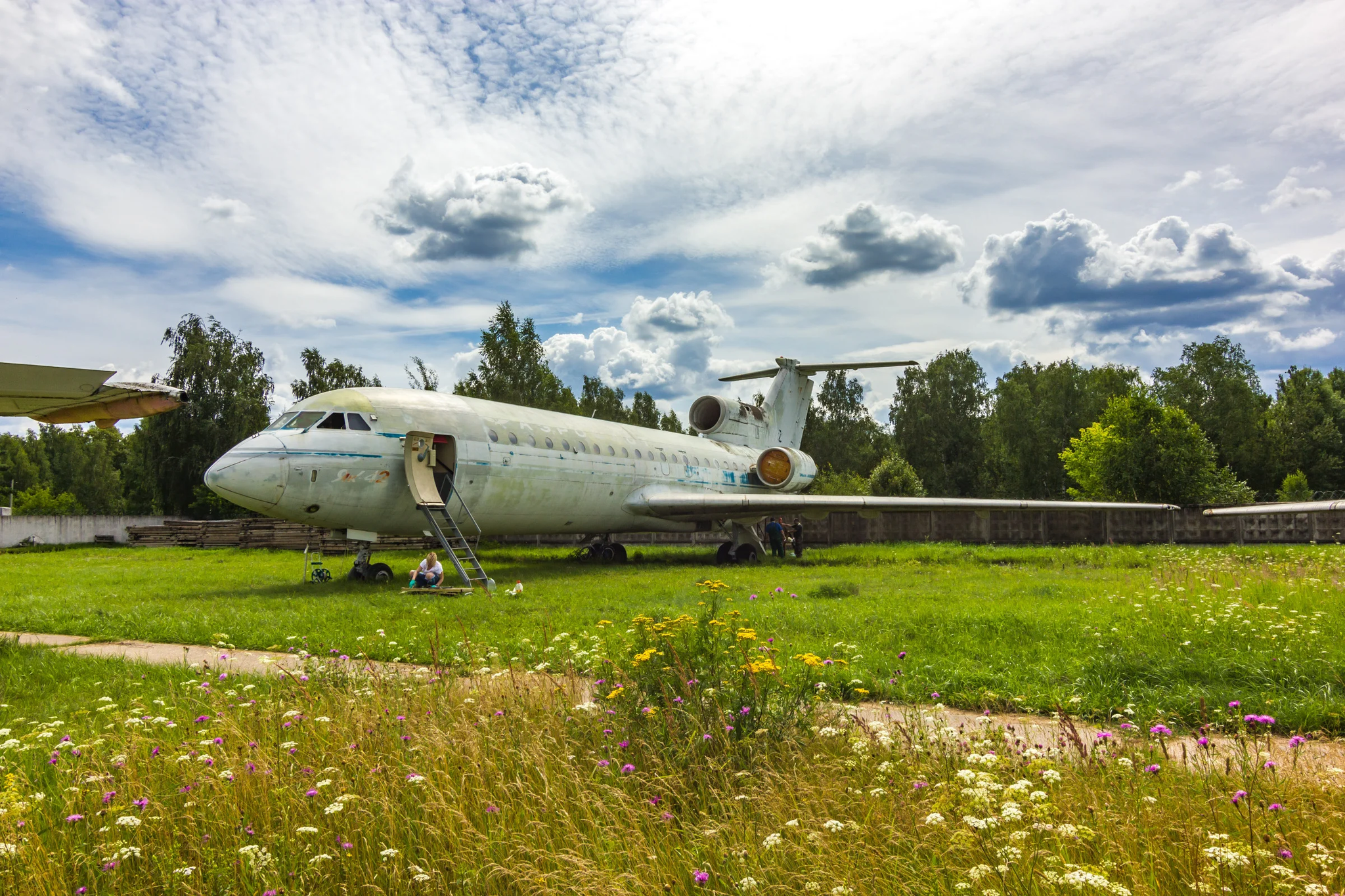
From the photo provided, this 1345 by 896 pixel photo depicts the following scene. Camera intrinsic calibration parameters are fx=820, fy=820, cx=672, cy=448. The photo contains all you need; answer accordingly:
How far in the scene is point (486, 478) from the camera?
18297mm

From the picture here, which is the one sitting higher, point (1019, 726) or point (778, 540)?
point (1019, 726)

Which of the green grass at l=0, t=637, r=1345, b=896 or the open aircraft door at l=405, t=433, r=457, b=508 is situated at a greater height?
the open aircraft door at l=405, t=433, r=457, b=508

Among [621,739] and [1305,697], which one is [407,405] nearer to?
[621,739]

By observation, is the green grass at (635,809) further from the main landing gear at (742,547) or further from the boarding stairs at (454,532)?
the main landing gear at (742,547)

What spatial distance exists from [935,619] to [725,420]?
828 inches

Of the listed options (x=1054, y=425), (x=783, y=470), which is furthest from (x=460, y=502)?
(x=1054, y=425)

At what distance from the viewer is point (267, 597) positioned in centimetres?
1502

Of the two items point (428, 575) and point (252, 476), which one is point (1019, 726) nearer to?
point (428, 575)

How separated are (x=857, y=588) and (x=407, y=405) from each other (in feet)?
32.8

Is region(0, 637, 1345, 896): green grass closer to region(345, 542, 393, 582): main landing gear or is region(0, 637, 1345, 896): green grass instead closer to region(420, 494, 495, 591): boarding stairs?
region(420, 494, 495, 591): boarding stairs

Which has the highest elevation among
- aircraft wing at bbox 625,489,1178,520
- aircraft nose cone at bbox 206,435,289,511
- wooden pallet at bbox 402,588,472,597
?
aircraft nose cone at bbox 206,435,289,511

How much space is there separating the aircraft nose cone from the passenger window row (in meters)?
4.59

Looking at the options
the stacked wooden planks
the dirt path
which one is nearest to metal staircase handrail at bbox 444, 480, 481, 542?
the dirt path

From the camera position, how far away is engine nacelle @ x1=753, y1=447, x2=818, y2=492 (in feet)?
94.6
